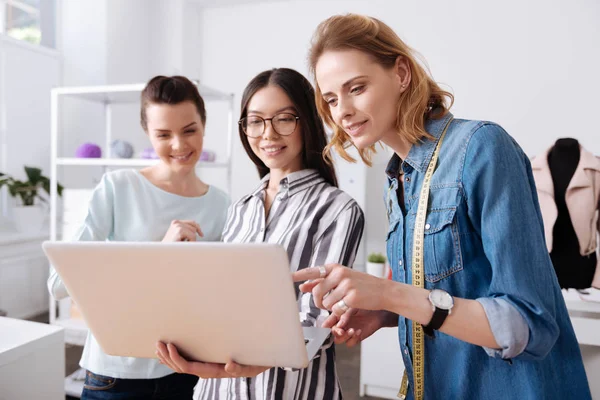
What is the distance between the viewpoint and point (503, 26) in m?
4.09

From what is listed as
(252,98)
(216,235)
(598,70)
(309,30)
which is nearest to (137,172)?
(216,235)

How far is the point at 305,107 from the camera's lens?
119 centimetres

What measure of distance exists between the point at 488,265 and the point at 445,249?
8 cm

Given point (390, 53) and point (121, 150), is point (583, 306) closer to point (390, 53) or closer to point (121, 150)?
point (390, 53)

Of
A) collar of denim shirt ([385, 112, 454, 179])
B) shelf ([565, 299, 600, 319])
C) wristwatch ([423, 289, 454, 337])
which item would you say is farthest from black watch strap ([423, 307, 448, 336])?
shelf ([565, 299, 600, 319])

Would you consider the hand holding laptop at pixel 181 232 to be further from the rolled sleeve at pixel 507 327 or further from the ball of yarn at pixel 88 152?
the ball of yarn at pixel 88 152

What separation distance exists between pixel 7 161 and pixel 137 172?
2919mm

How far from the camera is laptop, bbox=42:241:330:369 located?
0.66 metres

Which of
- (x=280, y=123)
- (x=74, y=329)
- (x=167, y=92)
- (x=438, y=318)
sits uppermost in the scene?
(x=167, y=92)

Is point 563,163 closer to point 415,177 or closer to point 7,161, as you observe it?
point 415,177

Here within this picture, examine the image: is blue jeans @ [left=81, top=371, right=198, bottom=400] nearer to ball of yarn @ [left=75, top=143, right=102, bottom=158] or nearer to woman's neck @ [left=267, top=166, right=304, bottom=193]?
woman's neck @ [left=267, top=166, right=304, bottom=193]

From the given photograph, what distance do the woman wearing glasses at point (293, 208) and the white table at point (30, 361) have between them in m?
0.43

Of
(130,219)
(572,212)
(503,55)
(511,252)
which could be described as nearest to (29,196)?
(130,219)

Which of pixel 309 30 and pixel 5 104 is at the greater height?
pixel 309 30
